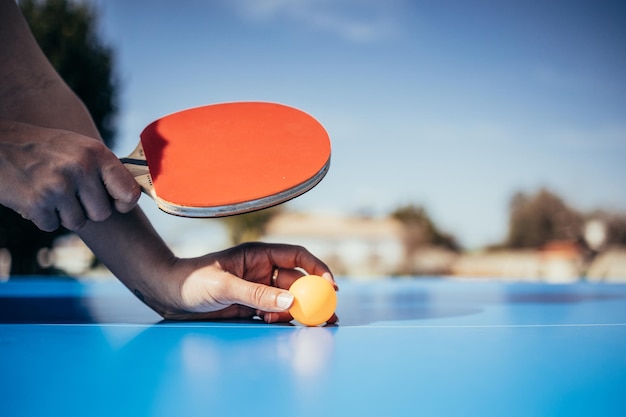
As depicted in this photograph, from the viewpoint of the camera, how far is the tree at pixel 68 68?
1077cm

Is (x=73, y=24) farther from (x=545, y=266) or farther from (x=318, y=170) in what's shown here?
(x=545, y=266)

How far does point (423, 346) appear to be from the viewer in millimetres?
1318

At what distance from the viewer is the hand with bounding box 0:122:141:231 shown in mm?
1273

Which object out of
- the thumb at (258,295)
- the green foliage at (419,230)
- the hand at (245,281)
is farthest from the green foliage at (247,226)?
the thumb at (258,295)

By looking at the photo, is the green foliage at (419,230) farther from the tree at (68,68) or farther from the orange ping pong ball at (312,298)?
the orange ping pong ball at (312,298)

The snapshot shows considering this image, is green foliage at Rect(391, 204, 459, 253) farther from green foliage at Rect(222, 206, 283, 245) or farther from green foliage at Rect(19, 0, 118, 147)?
green foliage at Rect(19, 0, 118, 147)

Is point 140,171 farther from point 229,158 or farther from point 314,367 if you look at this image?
point 314,367

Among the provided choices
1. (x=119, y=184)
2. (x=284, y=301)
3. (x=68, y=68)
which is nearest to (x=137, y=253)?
(x=119, y=184)

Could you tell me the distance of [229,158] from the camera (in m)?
1.59

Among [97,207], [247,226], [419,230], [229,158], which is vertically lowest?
[419,230]

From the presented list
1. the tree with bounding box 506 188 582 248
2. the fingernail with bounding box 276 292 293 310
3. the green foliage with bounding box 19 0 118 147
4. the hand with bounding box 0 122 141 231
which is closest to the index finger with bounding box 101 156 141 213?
the hand with bounding box 0 122 141 231

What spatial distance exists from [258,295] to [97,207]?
429 millimetres

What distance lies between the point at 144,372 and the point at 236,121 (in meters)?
0.94

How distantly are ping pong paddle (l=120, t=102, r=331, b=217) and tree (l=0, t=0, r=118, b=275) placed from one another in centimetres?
963
